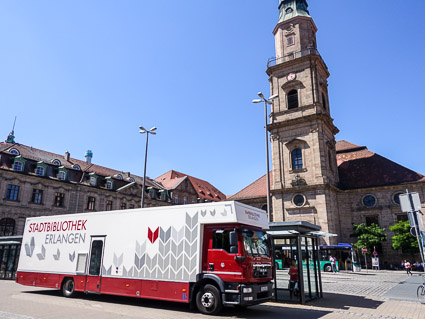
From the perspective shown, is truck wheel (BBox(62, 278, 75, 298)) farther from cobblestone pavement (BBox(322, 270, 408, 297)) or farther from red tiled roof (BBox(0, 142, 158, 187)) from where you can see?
red tiled roof (BBox(0, 142, 158, 187))

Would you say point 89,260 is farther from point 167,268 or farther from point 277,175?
point 277,175

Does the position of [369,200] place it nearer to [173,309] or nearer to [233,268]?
[233,268]

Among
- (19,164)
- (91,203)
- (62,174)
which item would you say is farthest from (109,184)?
(19,164)

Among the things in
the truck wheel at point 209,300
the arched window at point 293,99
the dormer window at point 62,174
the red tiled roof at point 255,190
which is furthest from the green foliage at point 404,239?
the dormer window at point 62,174

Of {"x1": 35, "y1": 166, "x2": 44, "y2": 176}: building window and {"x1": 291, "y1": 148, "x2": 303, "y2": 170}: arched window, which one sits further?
{"x1": 35, "y1": 166, "x2": 44, "y2": 176}: building window

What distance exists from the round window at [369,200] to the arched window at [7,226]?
4030 cm

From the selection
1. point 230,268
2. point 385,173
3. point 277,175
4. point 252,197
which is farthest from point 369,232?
point 230,268

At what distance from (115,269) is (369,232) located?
2992cm

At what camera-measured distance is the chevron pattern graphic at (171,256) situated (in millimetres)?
10430

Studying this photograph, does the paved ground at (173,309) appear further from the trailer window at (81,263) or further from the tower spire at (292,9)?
the tower spire at (292,9)

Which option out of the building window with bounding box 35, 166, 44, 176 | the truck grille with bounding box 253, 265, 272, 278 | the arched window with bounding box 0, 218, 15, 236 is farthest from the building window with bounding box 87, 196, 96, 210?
the truck grille with bounding box 253, 265, 272, 278

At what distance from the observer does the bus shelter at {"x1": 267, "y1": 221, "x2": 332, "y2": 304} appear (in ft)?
40.7

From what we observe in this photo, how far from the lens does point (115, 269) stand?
1178cm

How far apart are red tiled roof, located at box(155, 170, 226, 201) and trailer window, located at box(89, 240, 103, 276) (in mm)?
49438
